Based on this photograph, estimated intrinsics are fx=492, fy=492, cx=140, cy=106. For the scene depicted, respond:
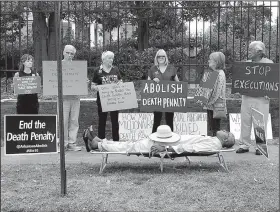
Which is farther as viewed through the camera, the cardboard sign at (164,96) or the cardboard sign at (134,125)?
the cardboard sign at (134,125)

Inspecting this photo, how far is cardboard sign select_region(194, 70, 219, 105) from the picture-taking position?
8172 mm

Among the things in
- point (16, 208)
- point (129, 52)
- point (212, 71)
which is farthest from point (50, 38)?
point (16, 208)

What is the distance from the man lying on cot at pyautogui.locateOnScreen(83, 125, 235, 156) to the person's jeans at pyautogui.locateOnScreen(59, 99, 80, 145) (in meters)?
1.49

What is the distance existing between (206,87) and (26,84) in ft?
9.94

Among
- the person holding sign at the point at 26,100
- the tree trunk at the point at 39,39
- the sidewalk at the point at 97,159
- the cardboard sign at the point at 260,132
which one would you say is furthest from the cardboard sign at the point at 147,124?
the tree trunk at the point at 39,39

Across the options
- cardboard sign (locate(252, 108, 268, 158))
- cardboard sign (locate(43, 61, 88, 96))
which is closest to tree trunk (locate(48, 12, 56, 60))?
cardboard sign (locate(43, 61, 88, 96))

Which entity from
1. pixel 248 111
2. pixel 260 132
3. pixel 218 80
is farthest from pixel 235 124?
pixel 260 132

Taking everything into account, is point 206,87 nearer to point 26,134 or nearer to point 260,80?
point 260,80

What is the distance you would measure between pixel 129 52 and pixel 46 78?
12.0ft

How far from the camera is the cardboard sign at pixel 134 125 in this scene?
8.90 m

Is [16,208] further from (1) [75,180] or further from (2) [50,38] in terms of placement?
(2) [50,38]

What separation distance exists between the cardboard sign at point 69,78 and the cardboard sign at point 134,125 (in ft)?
3.09

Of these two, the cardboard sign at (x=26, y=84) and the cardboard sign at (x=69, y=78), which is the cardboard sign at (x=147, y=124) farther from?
the cardboard sign at (x=26, y=84)

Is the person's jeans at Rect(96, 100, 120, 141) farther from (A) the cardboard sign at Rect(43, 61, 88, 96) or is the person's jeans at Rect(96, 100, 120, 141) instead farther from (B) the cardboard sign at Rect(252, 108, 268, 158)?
(B) the cardboard sign at Rect(252, 108, 268, 158)
